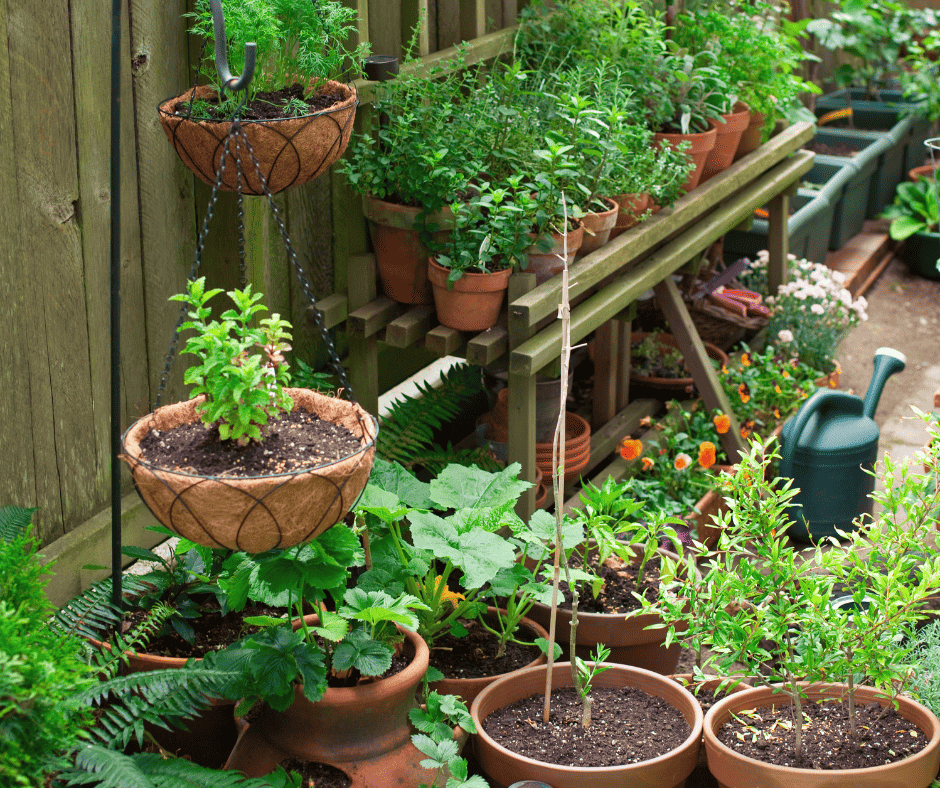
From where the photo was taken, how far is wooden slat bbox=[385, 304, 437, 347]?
3.01 metres

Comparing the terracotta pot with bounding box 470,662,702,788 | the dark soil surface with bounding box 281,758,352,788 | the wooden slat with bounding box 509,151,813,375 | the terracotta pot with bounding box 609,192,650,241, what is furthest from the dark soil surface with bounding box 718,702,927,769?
the terracotta pot with bounding box 609,192,650,241

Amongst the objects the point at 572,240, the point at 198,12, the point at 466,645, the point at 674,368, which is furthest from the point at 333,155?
the point at 674,368

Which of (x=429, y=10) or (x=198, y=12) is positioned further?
(x=429, y=10)

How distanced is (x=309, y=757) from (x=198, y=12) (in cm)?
168

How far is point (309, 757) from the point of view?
2.16 m

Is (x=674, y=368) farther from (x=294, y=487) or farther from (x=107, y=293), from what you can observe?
(x=294, y=487)

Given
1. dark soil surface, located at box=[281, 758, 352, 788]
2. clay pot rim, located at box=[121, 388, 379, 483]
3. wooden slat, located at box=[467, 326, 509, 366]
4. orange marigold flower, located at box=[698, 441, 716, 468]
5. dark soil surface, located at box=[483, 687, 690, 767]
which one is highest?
clay pot rim, located at box=[121, 388, 379, 483]

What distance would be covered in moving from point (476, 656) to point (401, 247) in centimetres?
113

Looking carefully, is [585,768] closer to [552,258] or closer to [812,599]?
[812,599]

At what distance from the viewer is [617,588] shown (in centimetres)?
288

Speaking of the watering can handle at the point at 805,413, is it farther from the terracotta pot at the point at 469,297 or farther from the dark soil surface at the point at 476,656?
the dark soil surface at the point at 476,656

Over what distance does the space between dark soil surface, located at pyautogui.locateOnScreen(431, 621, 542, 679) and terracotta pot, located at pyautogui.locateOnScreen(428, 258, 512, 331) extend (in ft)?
2.71

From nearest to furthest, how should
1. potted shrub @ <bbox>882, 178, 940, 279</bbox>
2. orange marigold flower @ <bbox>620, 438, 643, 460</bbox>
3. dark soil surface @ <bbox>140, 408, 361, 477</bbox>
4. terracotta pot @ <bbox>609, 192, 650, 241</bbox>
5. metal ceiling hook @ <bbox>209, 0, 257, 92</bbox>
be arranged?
metal ceiling hook @ <bbox>209, 0, 257, 92</bbox> < dark soil surface @ <bbox>140, 408, 361, 477</bbox> < terracotta pot @ <bbox>609, 192, 650, 241</bbox> < orange marigold flower @ <bbox>620, 438, 643, 460</bbox> < potted shrub @ <bbox>882, 178, 940, 279</bbox>

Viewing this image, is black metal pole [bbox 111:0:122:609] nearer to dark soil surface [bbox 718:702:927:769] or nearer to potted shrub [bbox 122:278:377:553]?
potted shrub [bbox 122:278:377:553]
